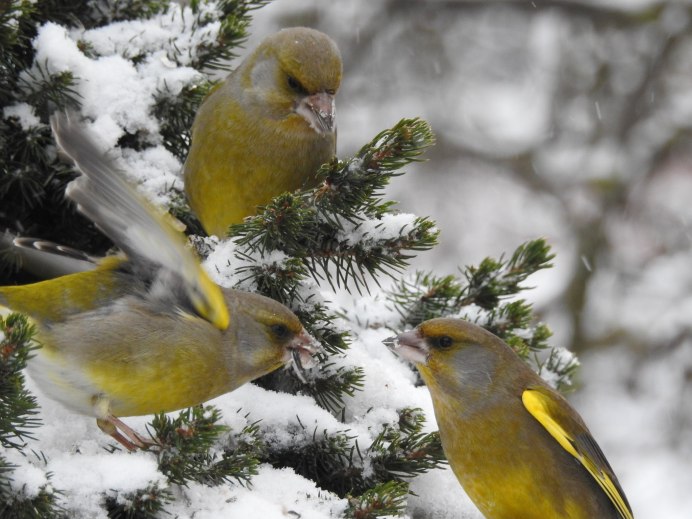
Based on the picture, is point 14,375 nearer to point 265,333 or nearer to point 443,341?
point 265,333

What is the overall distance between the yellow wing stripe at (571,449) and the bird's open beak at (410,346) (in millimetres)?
358

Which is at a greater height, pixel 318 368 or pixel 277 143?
pixel 277 143

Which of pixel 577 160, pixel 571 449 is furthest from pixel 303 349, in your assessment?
pixel 577 160

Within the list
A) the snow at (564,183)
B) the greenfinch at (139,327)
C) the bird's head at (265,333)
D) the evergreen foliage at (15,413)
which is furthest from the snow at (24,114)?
the snow at (564,183)

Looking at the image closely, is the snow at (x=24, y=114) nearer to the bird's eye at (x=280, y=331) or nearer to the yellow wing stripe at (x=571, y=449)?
the bird's eye at (x=280, y=331)

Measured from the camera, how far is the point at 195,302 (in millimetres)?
2529

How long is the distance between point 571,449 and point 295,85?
4.92 ft

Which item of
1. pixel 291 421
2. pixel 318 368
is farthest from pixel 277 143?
pixel 291 421

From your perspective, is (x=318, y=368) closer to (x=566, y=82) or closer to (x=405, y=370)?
(x=405, y=370)

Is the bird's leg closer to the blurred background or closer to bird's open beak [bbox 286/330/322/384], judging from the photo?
bird's open beak [bbox 286/330/322/384]

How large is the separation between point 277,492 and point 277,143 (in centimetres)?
130

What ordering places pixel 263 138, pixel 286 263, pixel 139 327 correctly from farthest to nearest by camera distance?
pixel 263 138 → pixel 286 263 → pixel 139 327

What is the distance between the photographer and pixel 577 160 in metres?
8.04

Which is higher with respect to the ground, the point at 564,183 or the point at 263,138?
the point at 263,138
